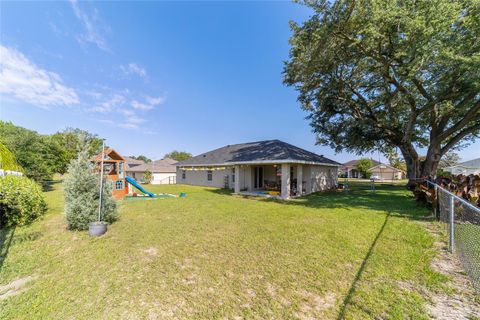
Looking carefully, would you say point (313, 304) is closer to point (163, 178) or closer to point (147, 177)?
point (147, 177)

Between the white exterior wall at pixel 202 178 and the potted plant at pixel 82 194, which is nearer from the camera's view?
the potted plant at pixel 82 194

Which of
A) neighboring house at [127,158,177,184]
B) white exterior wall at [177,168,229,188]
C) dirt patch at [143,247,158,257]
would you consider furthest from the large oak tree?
neighboring house at [127,158,177,184]

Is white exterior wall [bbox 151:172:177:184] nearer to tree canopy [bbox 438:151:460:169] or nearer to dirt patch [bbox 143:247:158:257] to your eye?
dirt patch [bbox 143:247:158:257]

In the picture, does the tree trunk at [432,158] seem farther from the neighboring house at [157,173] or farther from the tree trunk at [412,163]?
the neighboring house at [157,173]

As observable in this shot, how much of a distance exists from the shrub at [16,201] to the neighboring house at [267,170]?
38.3 ft

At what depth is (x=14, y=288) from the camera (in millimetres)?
3445

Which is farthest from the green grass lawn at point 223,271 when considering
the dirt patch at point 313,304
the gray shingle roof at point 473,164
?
the gray shingle roof at point 473,164

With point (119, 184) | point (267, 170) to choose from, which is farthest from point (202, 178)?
A: point (119, 184)

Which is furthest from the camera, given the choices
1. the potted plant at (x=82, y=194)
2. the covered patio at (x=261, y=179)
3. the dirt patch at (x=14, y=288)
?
the covered patio at (x=261, y=179)

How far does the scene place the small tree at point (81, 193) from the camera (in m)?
6.61

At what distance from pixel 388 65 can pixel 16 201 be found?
61.8 feet

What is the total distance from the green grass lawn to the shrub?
85 centimetres

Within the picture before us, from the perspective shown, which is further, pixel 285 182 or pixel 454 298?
pixel 285 182

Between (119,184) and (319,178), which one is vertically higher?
(319,178)
